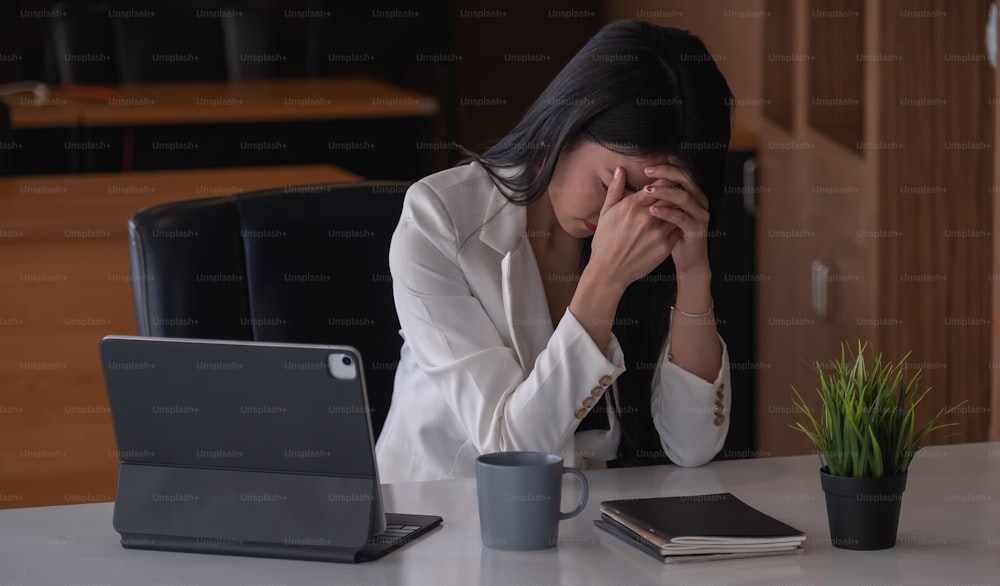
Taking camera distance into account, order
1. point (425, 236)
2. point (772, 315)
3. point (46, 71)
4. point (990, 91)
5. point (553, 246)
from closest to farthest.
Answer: point (425, 236) → point (553, 246) → point (990, 91) → point (772, 315) → point (46, 71)

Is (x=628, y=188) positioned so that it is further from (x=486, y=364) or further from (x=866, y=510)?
(x=866, y=510)

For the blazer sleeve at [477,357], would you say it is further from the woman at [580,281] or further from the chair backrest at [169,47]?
the chair backrest at [169,47]

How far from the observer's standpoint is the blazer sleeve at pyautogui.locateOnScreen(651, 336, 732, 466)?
4.88 feet

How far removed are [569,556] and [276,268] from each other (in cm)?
70

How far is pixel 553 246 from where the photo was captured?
1.70 m

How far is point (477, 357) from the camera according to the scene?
4.81ft

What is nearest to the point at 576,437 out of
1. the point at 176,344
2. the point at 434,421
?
the point at 434,421

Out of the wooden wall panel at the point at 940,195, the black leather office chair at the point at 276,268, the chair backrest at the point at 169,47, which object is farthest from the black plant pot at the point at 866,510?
the chair backrest at the point at 169,47

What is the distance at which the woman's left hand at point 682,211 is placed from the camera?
1518 mm

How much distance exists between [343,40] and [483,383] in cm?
478

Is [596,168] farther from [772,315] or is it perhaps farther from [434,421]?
[772,315]

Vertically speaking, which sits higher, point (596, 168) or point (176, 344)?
point (596, 168)

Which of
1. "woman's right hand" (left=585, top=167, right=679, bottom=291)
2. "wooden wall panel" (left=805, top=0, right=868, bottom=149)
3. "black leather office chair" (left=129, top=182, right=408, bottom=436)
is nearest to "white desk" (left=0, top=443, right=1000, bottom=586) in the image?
"woman's right hand" (left=585, top=167, right=679, bottom=291)

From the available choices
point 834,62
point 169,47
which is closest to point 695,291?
point 834,62
